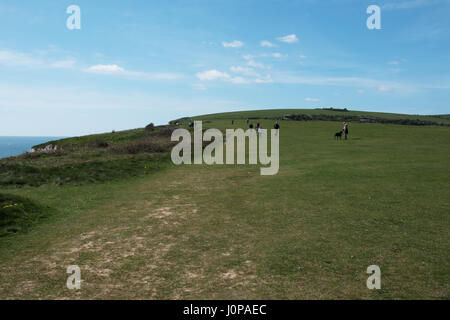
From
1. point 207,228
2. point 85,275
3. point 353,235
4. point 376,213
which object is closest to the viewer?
point 85,275

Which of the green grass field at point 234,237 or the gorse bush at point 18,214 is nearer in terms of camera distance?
the green grass field at point 234,237

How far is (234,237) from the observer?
34.6 ft

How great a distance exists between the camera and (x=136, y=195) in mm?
17625

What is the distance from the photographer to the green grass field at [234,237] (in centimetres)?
729

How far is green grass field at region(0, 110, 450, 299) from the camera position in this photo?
7.29 metres

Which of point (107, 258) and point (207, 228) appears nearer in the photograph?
point (107, 258)

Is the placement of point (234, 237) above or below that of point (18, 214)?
below

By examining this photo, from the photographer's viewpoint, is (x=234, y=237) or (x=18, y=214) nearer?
(x=234, y=237)

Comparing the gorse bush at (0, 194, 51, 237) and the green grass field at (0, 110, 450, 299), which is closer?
the green grass field at (0, 110, 450, 299)

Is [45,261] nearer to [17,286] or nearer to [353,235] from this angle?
[17,286]

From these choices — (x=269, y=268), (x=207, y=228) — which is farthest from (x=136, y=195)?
(x=269, y=268)
